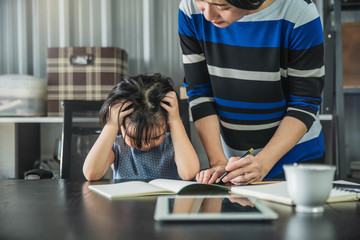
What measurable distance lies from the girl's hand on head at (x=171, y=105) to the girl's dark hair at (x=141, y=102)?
0.05 feet

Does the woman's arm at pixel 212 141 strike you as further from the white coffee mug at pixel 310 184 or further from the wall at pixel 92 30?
the wall at pixel 92 30

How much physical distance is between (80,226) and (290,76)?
34.4 inches

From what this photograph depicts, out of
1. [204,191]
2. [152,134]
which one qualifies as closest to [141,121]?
[152,134]

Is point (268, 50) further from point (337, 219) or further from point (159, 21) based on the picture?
point (159, 21)

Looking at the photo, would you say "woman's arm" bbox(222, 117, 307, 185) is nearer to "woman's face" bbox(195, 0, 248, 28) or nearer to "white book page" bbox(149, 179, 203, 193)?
"white book page" bbox(149, 179, 203, 193)

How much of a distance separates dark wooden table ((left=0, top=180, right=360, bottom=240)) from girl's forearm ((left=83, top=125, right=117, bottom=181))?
18.0 inches

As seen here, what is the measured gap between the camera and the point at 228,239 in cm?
43

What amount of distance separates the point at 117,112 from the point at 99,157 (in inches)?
6.5

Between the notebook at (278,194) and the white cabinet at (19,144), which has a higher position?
the notebook at (278,194)

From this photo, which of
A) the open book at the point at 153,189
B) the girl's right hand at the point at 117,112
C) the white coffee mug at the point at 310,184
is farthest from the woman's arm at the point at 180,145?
the white coffee mug at the point at 310,184

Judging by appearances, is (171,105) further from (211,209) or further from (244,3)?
(211,209)

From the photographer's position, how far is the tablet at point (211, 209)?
501 mm

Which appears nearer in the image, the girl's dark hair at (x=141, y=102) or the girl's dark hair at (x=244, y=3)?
the girl's dark hair at (x=244, y=3)

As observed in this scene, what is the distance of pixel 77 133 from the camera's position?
1.40 metres
